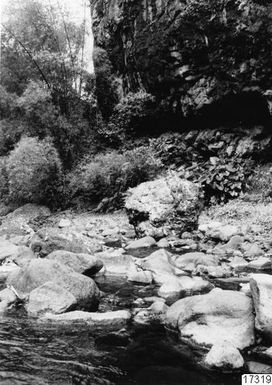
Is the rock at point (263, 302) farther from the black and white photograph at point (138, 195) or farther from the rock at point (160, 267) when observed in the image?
the rock at point (160, 267)

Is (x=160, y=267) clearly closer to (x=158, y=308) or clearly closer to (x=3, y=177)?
(x=158, y=308)

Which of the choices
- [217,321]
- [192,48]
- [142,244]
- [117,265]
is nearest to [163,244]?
[142,244]

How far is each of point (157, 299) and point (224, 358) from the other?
206 cm

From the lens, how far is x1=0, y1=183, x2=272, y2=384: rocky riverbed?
Answer: 3.79 metres

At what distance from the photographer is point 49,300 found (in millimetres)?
4953

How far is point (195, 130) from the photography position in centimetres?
1667

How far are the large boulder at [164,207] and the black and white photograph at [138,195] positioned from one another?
0.14 feet

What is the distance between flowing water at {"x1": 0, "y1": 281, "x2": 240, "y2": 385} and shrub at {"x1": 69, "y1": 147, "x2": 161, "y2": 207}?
35.9 ft

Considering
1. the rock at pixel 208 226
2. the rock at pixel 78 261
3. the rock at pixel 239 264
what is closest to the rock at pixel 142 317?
the rock at pixel 78 261

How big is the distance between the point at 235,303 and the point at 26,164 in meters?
13.4

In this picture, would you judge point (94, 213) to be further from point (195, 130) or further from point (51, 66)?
point (51, 66)

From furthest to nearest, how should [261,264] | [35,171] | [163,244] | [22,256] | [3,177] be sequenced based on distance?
[3,177]
[35,171]
[163,244]
[22,256]
[261,264]

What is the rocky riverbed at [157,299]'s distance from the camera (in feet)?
12.4

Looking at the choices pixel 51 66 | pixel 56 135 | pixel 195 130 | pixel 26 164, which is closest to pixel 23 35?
pixel 51 66
